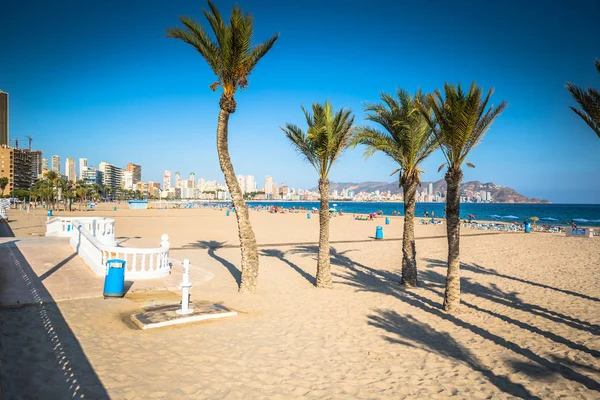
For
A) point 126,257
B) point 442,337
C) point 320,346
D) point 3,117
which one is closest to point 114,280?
point 126,257

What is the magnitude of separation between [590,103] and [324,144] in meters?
6.37

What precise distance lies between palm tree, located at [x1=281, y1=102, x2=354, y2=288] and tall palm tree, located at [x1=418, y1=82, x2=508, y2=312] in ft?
9.94

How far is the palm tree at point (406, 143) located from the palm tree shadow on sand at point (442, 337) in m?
1.25

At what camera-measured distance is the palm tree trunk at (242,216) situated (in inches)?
392

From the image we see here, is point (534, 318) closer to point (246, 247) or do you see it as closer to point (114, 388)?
point (246, 247)

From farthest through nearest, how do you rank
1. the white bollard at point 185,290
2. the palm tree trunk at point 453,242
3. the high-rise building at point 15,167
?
the high-rise building at point 15,167 < the palm tree trunk at point 453,242 < the white bollard at point 185,290

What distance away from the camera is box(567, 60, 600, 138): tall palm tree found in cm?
746

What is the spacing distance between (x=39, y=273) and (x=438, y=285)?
39.6 feet

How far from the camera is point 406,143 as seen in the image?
38.2 feet

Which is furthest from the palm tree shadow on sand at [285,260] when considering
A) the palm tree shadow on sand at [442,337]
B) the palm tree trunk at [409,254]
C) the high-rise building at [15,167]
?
the high-rise building at [15,167]

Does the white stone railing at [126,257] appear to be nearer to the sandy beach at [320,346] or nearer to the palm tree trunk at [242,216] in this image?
the sandy beach at [320,346]

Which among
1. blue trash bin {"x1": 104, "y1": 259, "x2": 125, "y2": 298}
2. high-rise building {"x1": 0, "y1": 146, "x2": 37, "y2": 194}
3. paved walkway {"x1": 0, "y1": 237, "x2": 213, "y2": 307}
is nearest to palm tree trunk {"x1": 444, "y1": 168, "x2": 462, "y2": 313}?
paved walkway {"x1": 0, "y1": 237, "x2": 213, "y2": 307}

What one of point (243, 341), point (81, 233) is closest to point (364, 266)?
point (243, 341)

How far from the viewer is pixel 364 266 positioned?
15.5 m
